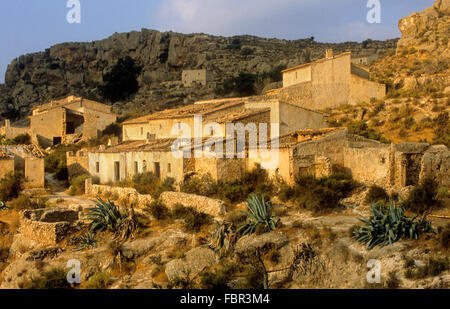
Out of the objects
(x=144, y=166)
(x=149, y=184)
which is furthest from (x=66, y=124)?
(x=149, y=184)

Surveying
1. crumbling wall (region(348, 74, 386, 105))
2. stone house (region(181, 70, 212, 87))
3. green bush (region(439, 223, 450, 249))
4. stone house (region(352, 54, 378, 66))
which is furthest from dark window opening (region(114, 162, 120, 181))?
stone house (region(181, 70, 212, 87))

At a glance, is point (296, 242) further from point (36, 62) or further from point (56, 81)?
point (36, 62)

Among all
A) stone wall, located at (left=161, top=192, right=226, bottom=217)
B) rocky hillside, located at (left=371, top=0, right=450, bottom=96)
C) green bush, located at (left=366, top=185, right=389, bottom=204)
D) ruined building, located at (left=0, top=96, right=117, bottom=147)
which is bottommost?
stone wall, located at (left=161, top=192, right=226, bottom=217)

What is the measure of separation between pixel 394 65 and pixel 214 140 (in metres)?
22.4

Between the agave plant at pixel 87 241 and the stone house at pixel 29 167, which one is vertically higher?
the stone house at pixel 29 167

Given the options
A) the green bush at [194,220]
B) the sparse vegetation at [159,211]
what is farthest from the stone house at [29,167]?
the green bush at [194,220]

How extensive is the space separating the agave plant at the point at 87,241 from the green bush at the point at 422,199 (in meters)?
9.74

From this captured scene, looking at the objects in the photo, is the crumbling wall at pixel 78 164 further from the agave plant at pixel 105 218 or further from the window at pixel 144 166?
the agave plant at pixel 105 218

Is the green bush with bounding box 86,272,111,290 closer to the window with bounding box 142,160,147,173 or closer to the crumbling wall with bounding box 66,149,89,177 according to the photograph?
the window with bounding box 142,160,147,173

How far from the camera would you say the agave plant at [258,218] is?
13.4 meters

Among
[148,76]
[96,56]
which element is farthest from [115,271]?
[96,56]

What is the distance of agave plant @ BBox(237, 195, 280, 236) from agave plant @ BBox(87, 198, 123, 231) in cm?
441

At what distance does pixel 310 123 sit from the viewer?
22.9 m

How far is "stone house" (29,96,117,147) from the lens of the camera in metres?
33.3
